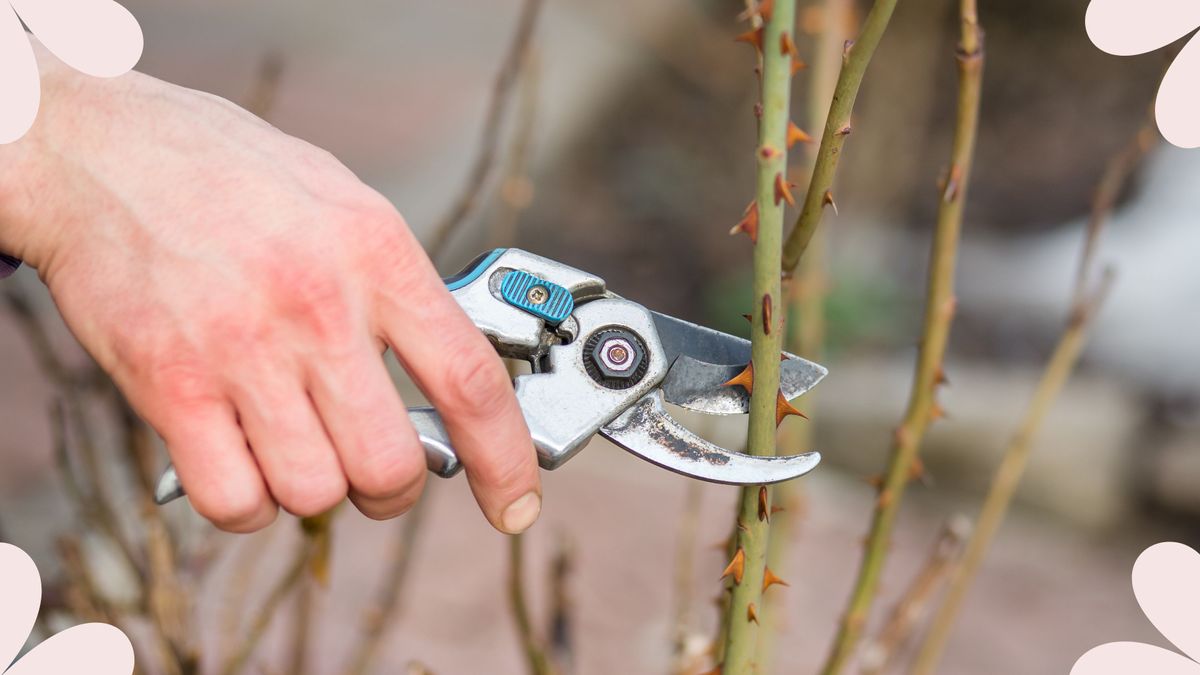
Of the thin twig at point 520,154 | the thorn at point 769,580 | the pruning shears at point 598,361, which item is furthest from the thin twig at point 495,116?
the thorn at point 769,580

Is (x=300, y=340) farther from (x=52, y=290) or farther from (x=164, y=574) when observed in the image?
(x=164, y=574)

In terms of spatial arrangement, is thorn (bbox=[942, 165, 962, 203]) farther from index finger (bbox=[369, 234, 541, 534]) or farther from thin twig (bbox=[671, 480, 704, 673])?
thin twig (bbox=[671, 480, 704, 673])

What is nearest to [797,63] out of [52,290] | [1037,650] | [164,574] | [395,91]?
[52,290]

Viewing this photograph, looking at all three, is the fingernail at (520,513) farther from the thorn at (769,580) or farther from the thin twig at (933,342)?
the thin twig at (933,342)

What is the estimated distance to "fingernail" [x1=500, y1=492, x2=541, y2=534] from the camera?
0.87 m

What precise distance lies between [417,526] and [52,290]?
2.55 ft

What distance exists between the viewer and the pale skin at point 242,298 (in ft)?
2.48

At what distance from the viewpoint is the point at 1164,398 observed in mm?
3334

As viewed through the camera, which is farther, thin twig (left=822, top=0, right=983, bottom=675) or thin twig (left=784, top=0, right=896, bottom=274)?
thin twig (left=822, top=0, right=983, bottom=675)

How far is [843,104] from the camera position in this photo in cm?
76

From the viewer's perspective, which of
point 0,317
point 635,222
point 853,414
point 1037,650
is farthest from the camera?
point 635,222

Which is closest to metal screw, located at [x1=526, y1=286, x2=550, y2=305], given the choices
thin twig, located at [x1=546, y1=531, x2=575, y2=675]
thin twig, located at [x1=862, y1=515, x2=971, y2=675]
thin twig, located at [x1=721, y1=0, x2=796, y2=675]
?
thin twig, located at [x1=721, y1=0, x2=796, y2=675]

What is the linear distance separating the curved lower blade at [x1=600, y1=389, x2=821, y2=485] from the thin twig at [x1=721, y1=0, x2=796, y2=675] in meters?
0.02

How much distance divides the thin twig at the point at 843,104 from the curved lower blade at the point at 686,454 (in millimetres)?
190
